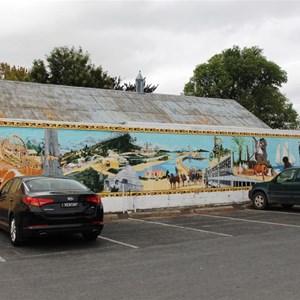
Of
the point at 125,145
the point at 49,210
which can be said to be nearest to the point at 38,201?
the point at 49,210

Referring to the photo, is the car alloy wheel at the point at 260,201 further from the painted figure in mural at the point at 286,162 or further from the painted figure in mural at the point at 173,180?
the painted figure in mural at the point at 286,162

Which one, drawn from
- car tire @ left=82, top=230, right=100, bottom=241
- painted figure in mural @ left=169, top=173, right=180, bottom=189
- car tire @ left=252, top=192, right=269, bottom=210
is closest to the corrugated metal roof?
painted figure in mural @ left=169, top=173, right=180, bottom=189

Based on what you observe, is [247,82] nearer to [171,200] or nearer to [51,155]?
[171,200]

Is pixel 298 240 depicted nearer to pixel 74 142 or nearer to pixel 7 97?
pixel 74 142

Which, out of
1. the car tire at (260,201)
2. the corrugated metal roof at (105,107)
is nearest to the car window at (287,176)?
the car tire at (260,201)

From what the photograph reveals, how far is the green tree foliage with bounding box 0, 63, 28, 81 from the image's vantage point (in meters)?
43.9

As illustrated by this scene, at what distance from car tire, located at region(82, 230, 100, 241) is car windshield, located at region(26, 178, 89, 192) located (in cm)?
94

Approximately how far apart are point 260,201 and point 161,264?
376 inches

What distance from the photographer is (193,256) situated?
8078 millimetres

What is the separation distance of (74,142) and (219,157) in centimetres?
597

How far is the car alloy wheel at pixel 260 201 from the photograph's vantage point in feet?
52.5

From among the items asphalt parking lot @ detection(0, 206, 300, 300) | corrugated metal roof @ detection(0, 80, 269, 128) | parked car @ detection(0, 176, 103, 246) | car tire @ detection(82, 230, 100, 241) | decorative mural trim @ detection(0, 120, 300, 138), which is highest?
corrugated metal roof @ detection(0, 80, 269, 128)

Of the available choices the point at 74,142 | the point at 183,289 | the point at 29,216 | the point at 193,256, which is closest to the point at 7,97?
the point at 74,142

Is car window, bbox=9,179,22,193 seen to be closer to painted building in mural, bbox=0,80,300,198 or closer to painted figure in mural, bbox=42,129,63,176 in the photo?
painted building in mural, bbox=0,80,300,198
